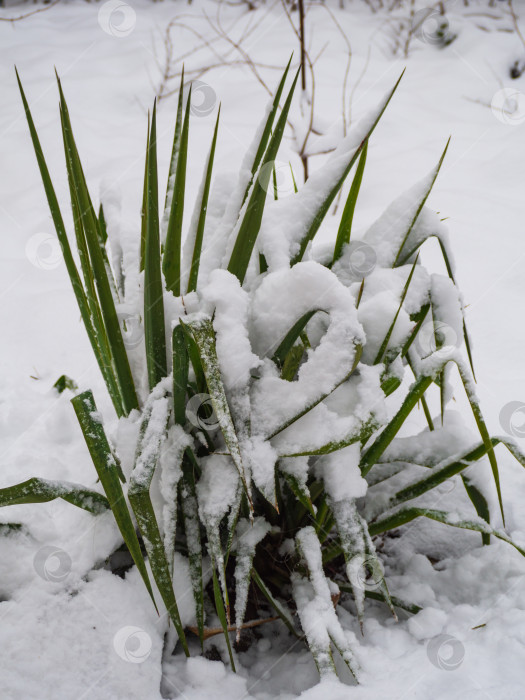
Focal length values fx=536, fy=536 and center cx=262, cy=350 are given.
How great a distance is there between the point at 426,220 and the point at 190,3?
4419 mm

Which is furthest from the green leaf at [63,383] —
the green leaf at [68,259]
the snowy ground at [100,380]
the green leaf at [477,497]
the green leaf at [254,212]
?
the green leaf at [477,497]

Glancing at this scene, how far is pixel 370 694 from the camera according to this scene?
620 mm

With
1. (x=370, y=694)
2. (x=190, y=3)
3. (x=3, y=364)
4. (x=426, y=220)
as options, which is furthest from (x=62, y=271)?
(x=190, y=3)

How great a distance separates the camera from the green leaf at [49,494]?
2.17 feet

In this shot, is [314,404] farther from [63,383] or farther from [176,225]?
[63,383]

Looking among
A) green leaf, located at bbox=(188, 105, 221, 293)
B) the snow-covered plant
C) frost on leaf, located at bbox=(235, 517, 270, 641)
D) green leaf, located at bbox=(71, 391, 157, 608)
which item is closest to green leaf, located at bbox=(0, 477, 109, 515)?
the snow-covered plant

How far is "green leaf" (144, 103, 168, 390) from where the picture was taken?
2.10 feet

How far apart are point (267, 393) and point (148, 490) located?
7.5 inches

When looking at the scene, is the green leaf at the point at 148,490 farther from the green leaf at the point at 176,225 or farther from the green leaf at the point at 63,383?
the green leaf at the point at 63,383

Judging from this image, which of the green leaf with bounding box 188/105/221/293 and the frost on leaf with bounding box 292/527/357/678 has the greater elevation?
the green leaf with bounding box 188/105/221/293

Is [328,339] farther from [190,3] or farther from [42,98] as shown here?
[190,3]

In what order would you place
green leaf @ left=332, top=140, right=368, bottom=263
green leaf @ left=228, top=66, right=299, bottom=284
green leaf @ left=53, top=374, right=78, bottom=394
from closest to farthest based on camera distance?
green leaf @ left=228, top=66, right=299, bottom=284, green leaf @ left=332, top=140, right=368, bottom=263, green leaf @ left=53, top=374, right=78, bottom=394

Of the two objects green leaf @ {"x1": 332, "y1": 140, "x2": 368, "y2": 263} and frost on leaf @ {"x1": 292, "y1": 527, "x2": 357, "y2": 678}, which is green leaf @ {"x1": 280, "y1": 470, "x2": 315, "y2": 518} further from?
green leaf @ {"x1": 332, "y1": 140, "x2": 368, "y2": 263}

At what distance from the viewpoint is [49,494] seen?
694 millimetres
